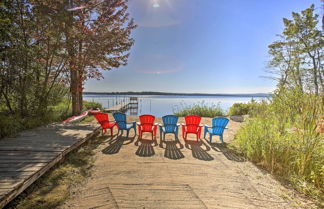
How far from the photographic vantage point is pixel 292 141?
2523 millimetres

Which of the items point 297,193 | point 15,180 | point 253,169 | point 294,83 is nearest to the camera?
point 15,180

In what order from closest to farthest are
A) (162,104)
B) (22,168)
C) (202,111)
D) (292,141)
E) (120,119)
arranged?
(22,168)
(292,141)
(120,119)
(202,111)
(162,104)

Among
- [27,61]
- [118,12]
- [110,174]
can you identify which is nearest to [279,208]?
[110,174]

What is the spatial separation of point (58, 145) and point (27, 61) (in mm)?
3213

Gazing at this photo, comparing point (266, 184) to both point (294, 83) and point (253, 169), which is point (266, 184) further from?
point (294, 83)

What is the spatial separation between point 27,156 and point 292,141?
4.45m

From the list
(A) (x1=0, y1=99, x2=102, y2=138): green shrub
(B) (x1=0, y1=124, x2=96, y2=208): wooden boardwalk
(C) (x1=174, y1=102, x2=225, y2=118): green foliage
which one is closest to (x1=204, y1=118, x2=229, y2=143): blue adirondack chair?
(B) (x1=0, y1=124, x2=96, y2=208): wooden boardwalk

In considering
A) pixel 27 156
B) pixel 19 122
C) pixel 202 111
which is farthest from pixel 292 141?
pixel 202 111

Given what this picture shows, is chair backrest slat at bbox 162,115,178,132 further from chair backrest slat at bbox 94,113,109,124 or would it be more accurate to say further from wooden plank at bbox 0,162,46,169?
wooden plank at bbox 0,162,46,169

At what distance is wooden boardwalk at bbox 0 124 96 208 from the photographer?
1615mm

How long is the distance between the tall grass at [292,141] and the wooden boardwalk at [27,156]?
11.8 ft

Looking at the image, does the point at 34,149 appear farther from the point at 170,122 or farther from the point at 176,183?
the point at 170,122

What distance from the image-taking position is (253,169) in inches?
105

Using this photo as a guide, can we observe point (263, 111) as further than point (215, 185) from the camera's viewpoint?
Yes
